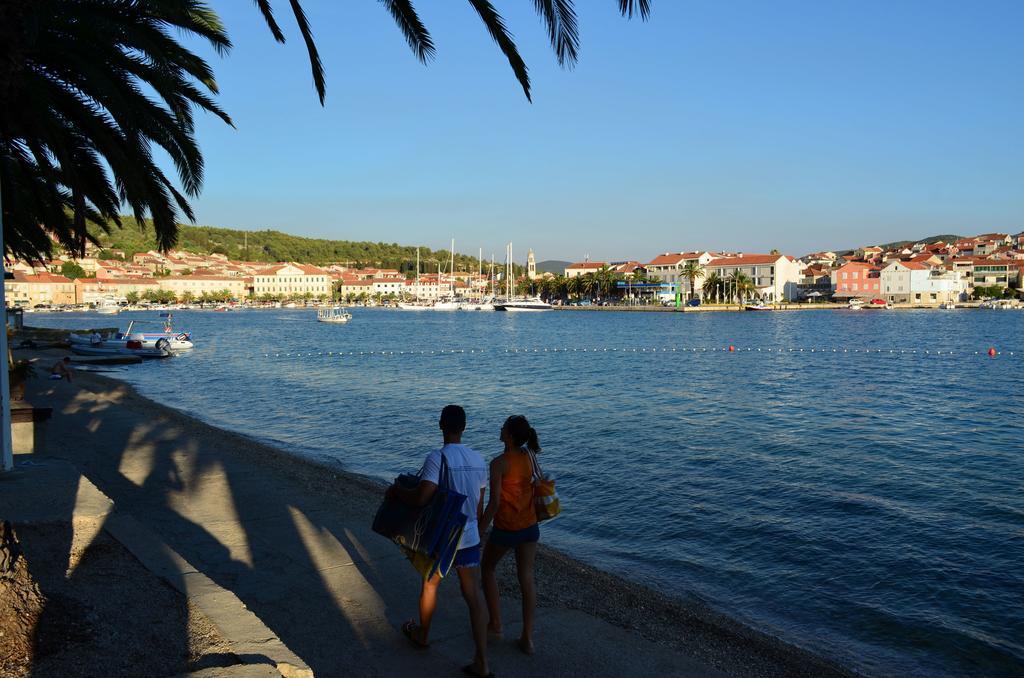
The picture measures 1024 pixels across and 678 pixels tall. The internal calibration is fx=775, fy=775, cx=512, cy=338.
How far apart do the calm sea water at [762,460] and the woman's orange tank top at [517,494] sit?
4.36 metres

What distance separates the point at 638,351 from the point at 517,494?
4881 cm

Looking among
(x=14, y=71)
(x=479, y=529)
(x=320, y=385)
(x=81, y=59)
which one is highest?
(x=81, y=59)

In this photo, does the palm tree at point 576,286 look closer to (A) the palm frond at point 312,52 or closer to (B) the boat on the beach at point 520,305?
(B) the boat on the beach at point 520,305

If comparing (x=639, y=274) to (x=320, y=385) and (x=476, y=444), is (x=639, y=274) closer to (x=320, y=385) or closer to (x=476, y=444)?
(x=320, y=385)

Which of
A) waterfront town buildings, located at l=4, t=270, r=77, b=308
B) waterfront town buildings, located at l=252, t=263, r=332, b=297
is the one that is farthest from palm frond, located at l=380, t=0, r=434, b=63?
waterfront town buildings, located at l=252, t=263, r=332, b=297

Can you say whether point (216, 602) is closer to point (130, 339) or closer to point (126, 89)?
point (126, 89)

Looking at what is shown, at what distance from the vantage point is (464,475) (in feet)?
15.7

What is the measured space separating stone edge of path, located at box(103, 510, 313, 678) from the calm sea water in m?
5.75

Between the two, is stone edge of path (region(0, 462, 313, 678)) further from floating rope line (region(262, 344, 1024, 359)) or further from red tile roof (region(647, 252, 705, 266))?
red tile roof (region(647, 252, 705, 266))

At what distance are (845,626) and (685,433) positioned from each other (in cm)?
1265

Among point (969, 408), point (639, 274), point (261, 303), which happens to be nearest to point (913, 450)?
point (969, 408)

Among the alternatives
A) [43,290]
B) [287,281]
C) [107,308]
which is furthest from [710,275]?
[43,290]

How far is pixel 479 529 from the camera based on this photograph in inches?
195

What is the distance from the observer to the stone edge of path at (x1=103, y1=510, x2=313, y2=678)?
388 cm
